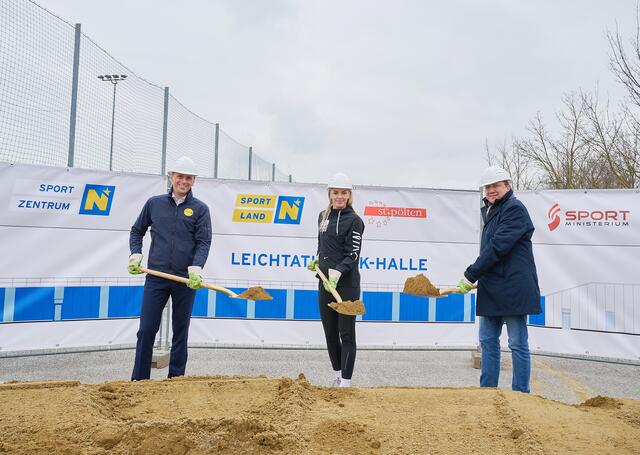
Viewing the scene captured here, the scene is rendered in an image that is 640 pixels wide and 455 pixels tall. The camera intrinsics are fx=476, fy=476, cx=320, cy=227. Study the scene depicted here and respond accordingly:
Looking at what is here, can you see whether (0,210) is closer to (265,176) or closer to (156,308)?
(156,308)

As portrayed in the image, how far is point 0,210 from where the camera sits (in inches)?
222

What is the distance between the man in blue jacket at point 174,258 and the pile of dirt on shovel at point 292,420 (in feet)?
3.00

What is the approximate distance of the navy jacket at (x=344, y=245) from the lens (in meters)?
4.41

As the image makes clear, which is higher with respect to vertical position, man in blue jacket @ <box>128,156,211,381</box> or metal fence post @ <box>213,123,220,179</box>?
metal fence post @ <box>213,123,220,179</box>

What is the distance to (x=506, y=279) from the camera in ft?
13.0

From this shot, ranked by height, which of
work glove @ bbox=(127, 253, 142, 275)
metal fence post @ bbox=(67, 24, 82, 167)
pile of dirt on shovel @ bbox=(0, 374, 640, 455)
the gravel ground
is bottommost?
the gravel ground

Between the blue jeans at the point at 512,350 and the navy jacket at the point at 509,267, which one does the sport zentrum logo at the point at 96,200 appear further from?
the blue jeans at the point at 512,350

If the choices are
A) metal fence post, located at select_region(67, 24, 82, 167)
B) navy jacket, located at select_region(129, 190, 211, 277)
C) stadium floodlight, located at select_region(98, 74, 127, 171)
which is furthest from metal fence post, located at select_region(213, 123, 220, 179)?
navy jacket, located at select_region(129, 190, 211, 277)

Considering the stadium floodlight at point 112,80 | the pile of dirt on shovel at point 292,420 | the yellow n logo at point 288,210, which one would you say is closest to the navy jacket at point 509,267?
the pile of dirt on shovel at point 292,420

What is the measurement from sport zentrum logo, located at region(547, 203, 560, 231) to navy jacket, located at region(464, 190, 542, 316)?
2.61 meters

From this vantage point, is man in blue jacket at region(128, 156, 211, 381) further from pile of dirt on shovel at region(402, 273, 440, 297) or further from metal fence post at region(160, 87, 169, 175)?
metal fence post at region(160, 87, 169, 175)

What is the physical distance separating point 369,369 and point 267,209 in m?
2.41

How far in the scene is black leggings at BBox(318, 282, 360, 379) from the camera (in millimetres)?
4371

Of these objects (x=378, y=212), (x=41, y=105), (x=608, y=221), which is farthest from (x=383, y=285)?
(x=41, y=105)
